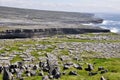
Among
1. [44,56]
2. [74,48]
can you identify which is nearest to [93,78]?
[44,56]

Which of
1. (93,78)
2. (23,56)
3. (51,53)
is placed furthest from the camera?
(51,53)

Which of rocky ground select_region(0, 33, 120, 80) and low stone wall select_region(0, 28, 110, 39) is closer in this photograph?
rocky ground select_region(0, 33, 120, 80)

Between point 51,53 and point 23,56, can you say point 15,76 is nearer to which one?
point 23,56

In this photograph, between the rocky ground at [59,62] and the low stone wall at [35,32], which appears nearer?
the rocky ground at [59,62]

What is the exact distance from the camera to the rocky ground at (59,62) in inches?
2088

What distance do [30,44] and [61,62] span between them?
24.9 m

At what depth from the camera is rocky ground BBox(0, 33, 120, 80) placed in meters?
53.0

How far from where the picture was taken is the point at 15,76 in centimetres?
5197

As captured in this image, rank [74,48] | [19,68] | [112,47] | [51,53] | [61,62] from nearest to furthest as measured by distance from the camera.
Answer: [19,68] → [61,62] → [51,53] → [74,48] → [112,47]

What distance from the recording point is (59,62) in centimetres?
6581

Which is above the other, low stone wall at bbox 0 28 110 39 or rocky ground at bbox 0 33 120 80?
rocky ground at bbox 0 33 120 80

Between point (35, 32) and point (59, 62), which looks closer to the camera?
point (59, 62)

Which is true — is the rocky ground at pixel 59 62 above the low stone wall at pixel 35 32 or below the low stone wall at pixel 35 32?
above

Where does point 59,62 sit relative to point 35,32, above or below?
above
